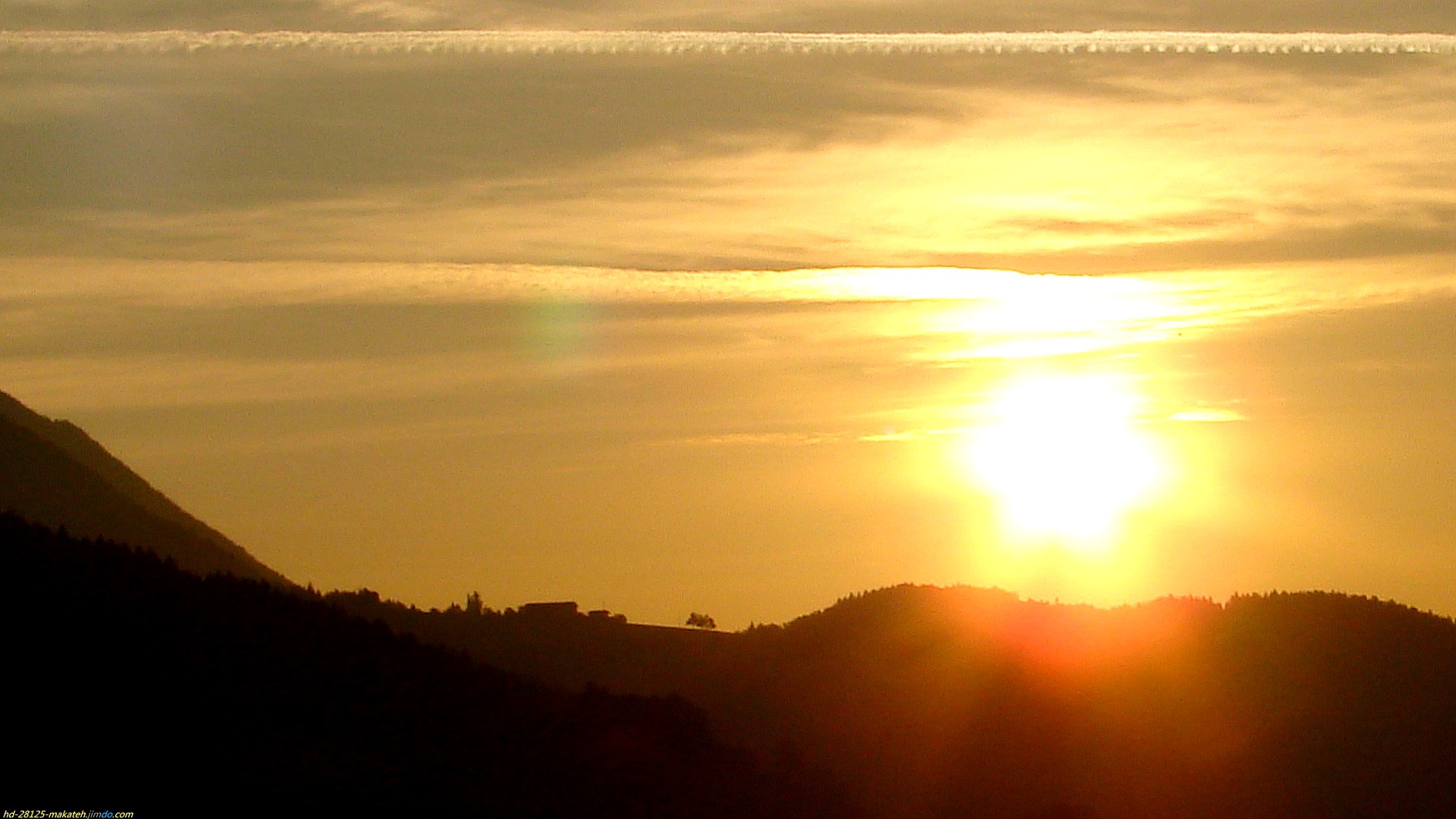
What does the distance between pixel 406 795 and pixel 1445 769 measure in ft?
183

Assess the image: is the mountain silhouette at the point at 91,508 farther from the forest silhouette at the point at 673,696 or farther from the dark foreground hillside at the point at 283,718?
the dark foreground hillside at the point at 283,718

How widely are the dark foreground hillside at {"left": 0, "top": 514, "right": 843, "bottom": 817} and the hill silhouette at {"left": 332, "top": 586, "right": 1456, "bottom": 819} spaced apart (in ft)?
55.0

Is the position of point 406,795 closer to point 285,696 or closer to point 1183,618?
point 285,696

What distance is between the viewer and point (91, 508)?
104 metres

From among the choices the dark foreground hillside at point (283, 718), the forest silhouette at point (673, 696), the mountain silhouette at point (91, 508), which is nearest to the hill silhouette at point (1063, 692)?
the forest silhouette at point (673, 696)

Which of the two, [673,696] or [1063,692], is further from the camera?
[1063,692]

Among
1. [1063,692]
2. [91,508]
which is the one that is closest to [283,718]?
[1063,692]

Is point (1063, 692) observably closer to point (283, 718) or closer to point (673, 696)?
point (673, 696)

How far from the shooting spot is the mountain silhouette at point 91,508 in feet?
329

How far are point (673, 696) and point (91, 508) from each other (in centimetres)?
4361

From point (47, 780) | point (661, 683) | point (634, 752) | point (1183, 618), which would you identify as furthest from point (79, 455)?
point (47, 780)

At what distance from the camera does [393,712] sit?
5741cm

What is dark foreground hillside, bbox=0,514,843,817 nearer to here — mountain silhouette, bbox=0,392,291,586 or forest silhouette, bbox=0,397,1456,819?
forest silhouette, bbox=0,397,1456,819

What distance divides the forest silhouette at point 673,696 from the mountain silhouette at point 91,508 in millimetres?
269
